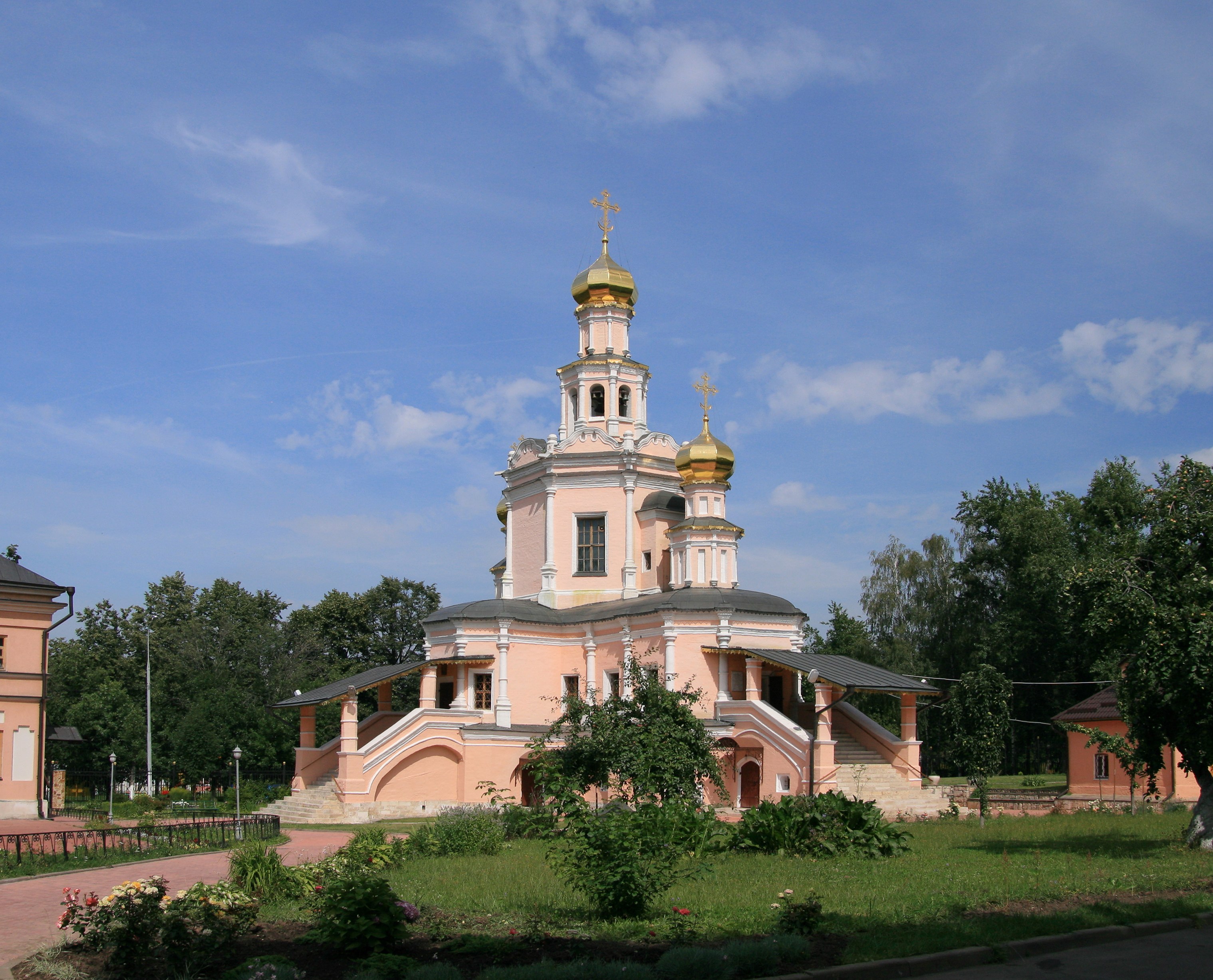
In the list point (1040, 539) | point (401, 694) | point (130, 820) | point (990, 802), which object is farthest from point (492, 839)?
point (401, 694)

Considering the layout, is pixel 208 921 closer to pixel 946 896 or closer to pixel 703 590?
pixel 946 896

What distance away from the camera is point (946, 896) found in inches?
491

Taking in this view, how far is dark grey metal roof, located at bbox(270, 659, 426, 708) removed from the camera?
3312cm

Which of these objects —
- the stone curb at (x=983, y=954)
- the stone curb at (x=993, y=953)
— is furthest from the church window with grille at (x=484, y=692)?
the stone curb at (x=993, y=953)

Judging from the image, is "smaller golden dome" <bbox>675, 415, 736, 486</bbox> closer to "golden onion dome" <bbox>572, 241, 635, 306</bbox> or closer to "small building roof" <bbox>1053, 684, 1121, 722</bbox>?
"golden onion dome" <bbox>572, 241, 635, 306</bbox>

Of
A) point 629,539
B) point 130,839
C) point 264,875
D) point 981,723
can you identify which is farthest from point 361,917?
point 629,539

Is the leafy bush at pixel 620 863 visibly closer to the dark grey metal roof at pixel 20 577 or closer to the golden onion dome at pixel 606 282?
the dark grey metal roof at pixel 20 577

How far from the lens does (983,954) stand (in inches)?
380

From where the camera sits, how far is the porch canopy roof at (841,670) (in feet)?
94.8

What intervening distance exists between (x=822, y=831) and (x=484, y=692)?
18251 mm

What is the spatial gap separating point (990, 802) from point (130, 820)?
22614 mm

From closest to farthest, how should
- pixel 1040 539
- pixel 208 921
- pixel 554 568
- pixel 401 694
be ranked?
pixel 208 921 < pixel 554 568 < pixel 1040 539 < pixel 401 694

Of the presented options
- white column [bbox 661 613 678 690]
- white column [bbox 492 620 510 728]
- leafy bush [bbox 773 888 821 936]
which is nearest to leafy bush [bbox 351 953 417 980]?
leafy bush [bbox 773 888 821 936]

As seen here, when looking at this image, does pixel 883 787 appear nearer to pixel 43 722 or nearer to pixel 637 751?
pixel 637 751
